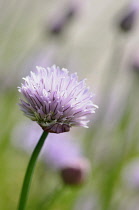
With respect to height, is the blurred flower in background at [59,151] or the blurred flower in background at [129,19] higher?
the blurred flower in background at [129,19]

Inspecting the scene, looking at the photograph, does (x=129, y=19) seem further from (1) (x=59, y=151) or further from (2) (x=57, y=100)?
(2) (x=57, y=100)

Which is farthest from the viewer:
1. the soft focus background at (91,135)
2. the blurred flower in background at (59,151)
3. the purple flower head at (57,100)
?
the soft focus background at (91,135)

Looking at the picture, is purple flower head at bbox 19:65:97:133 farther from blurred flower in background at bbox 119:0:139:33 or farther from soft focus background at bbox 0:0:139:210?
blurred flower in background at bbox 119:0:139:33

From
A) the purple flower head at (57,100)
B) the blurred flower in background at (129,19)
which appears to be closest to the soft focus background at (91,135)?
the blurred flower in background at (129,19)

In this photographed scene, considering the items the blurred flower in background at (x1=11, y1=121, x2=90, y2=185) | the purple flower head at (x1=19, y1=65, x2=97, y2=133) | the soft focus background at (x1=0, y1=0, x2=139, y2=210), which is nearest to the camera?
the purple flower head at (x1=19, y1=65, x2=97, y2=133)

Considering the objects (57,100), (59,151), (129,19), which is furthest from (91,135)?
(57,100)

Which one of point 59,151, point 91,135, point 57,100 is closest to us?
point 57,100

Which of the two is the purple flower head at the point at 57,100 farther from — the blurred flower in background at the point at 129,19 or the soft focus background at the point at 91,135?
the blurred flower in background at the point at 129,19

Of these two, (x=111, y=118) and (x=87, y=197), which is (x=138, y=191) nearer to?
(x=87, y=197)

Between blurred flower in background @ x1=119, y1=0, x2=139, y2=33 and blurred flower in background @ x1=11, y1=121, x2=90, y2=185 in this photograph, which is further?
blurred flower in background @ x1=119, y1=0, x2=139, y2=33

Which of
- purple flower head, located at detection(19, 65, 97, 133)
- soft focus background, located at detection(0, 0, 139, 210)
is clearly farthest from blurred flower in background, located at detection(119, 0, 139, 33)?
purple flower head, located at detection(19, 65, 97, 133)
